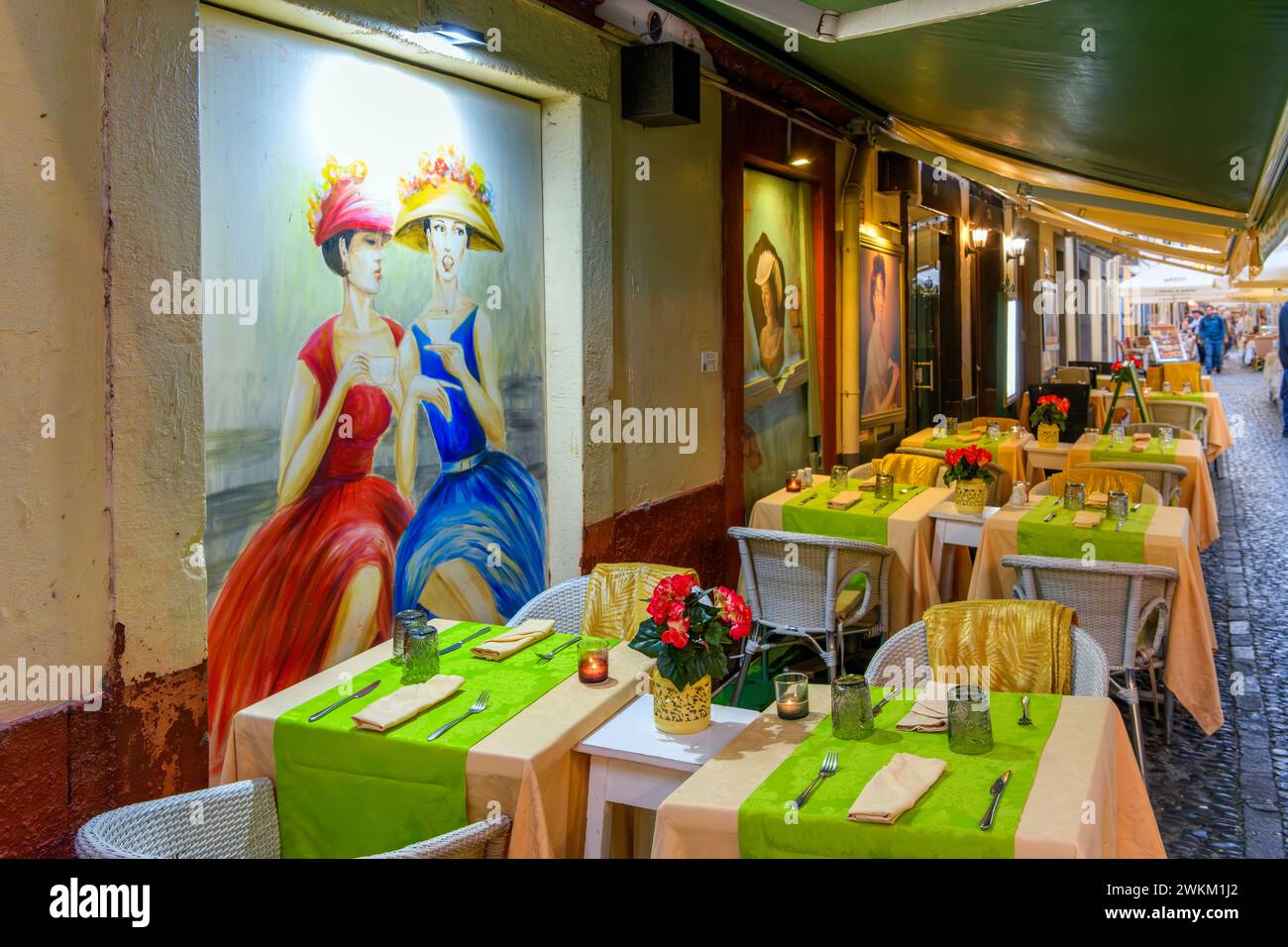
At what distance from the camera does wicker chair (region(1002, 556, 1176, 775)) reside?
403 centimetres

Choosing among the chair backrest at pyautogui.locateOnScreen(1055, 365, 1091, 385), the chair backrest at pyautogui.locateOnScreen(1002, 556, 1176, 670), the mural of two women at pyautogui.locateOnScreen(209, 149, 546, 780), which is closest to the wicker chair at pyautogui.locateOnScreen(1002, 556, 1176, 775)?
the chair backrest at pyautogui.locateOnScreen(1002, 556, 1176, 670)

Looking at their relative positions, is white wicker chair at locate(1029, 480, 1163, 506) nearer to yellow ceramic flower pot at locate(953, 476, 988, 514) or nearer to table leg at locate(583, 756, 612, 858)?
yellow ceramic flower pot at locate(953, 476, 988, 514)

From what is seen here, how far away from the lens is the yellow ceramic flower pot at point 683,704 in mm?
2633

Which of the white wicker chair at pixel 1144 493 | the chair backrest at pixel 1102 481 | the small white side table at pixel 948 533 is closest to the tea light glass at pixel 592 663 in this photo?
the small white side table at pixel 948 533

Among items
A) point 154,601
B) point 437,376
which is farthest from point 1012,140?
point 154,601

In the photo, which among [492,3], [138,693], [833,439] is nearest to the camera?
[138,693]

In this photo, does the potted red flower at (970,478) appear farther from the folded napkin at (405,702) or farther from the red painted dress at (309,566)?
the folded napkin at (405,702)

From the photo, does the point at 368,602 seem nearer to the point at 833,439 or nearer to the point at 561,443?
the point at 561,443

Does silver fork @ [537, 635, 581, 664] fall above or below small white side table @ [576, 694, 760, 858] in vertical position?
above

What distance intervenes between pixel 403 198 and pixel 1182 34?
2884mm

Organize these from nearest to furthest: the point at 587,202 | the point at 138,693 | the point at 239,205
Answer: the point at 138,693 < the point at 239,205 < the point at 587,202

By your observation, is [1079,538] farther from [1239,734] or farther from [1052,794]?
[1052,794]

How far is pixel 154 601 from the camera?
2719mm

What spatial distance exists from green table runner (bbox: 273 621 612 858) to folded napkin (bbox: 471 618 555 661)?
38 cm
